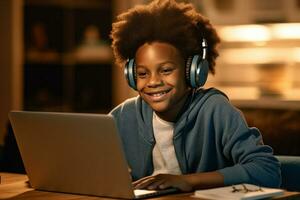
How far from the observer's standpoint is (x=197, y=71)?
218 centimetres

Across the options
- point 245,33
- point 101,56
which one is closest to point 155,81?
point 245,33

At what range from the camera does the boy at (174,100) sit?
2176 mm

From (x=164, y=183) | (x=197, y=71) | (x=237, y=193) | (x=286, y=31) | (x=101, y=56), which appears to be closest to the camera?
(x=237, y=193)

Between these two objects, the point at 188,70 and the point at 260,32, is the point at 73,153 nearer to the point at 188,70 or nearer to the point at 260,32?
the point at 188,70

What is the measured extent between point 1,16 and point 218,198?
410cm

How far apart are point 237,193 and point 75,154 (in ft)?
1.30

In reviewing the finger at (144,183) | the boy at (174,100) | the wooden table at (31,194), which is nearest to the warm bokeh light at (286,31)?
the boy at (174,100)

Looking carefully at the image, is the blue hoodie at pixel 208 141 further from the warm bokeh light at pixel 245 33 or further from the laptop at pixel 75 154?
the warm bokeh light at pixel 245 33

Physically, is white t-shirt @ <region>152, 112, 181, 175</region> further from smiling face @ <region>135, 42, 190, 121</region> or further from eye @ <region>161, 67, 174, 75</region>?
eye @ <region>161, 67, 174, 75</region>

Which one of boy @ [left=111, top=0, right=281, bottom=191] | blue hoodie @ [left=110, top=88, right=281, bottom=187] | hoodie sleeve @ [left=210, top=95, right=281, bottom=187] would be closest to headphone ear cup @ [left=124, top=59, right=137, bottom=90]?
boy @ [left=111, top=0, right=281, bottom=191]

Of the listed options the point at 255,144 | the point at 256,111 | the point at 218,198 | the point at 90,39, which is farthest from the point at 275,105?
the point at 218,198

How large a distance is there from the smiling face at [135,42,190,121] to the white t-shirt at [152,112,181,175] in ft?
0.19

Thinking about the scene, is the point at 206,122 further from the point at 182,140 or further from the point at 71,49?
the point at 71,49

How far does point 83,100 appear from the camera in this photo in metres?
6.15
